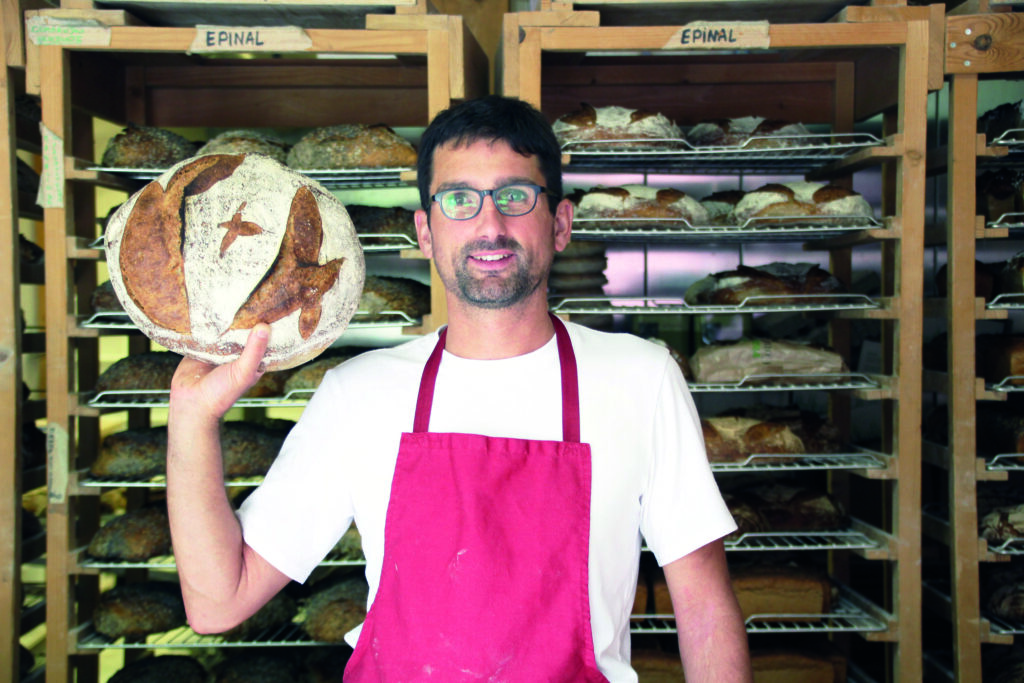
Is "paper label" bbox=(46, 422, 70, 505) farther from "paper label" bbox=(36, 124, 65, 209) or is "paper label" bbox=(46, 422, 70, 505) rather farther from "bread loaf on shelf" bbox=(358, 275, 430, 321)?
"bread loaf on shelf" bbox=(358, 275, 430, 321)

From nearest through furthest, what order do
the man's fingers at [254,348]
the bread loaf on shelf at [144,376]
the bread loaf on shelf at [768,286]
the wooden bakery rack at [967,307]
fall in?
the man's fingers at [254,348]
the wooden bakery rack at [967,307]
the bread loaf on shelf at [144,376]
the bread loaf on shelf at [768,286]

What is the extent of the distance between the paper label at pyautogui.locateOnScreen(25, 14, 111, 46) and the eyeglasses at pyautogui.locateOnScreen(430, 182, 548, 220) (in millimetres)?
1314

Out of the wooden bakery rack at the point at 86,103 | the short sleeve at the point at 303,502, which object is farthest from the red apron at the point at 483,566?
the wooden bakery rack at the point at 86,103

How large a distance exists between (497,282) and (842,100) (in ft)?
6.27

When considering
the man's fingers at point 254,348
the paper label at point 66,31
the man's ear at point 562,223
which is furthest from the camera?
the paper label at point 66,31

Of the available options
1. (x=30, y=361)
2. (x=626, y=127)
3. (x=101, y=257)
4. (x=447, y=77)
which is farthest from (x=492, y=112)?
(x=30, y=361)

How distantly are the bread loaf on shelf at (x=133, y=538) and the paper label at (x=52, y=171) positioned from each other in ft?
3.10

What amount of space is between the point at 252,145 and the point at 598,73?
124 centimetres

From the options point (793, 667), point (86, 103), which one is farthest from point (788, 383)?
point (86, 103)

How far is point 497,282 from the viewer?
4.72ft

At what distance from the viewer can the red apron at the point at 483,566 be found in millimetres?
1298

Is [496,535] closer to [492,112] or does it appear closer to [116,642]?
[492,112]

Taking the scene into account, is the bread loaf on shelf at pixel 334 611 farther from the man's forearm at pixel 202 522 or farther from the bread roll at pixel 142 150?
the bread roll at pixel 142 150

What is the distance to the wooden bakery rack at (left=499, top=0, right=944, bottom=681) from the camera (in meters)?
2.15
